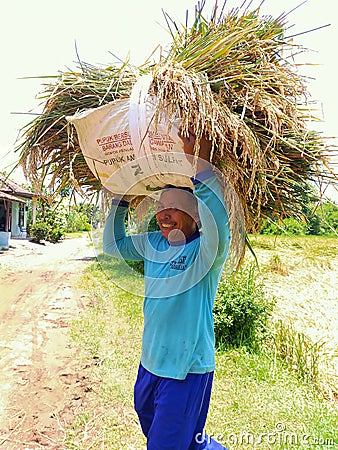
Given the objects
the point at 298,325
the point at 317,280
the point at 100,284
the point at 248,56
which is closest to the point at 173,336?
the point at 248,56

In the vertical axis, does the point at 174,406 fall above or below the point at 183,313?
below

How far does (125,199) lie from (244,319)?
287 centimetres

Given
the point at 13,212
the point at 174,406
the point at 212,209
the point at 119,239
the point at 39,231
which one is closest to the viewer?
the point at 212,209

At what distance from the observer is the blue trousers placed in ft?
5.08

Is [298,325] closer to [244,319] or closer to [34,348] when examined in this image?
[244,319]

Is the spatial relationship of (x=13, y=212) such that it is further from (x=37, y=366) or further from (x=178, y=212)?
(x=178, y=212)

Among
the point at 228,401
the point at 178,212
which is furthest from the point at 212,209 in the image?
the point at 228,401

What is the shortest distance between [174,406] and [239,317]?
295cm

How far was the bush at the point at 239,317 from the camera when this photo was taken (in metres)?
4.37

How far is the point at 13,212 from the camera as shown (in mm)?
18016

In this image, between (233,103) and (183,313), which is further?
(183,313)

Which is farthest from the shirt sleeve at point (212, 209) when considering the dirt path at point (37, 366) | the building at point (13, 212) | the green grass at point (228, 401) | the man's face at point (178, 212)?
the building at point (13, 212)

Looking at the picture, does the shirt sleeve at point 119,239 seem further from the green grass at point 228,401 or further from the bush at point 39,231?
the bush at point 39,231

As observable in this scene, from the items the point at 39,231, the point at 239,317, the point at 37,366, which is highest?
the point at 39,231
